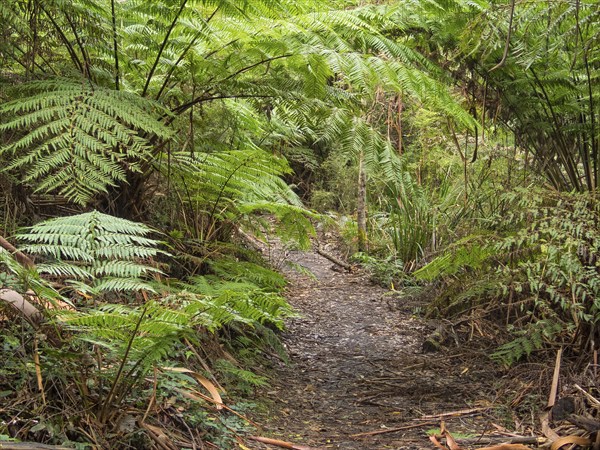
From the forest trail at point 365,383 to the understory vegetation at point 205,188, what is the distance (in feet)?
0.68

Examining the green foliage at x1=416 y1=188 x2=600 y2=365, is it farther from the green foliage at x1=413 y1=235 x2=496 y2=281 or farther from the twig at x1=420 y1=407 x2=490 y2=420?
the twig at x1=420 y1=407 x2=490 y2=420

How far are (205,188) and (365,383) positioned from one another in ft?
4.67

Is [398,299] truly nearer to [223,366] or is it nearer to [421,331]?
[421,331]

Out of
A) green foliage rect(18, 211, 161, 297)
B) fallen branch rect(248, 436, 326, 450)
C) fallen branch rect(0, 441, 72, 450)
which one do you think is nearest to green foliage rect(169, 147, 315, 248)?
green foliage rect(18, 211, 161, 297)

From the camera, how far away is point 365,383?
3.11 metres

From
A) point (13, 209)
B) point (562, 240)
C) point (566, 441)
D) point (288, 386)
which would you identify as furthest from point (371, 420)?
point (13, 209)

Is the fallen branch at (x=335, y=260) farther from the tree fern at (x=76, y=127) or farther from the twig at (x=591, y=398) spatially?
the twig at (x=591, y=398)

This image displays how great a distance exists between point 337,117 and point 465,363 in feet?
5.02

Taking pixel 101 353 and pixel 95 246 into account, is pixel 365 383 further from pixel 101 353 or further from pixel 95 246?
pixel 95 246

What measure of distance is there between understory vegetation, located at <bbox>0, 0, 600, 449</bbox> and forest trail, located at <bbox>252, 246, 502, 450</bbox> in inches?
8.1

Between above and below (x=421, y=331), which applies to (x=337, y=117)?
above

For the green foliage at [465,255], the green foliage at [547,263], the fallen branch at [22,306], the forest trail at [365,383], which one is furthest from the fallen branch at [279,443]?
the green foliage at [465,255]

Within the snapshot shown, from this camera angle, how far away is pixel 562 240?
280 centimetres

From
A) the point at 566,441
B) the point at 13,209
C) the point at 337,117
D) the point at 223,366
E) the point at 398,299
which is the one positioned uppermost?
the point at 337,117
